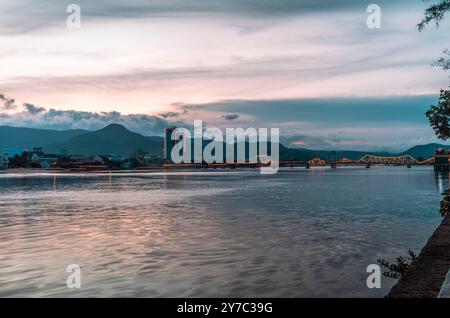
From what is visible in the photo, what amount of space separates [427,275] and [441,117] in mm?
9071

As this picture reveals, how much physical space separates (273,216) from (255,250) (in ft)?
57.4

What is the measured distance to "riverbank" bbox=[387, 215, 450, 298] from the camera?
1116cm

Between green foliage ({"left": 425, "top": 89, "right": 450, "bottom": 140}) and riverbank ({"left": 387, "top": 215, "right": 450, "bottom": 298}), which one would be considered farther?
green foliage ({"left": 425, "top": 89, "right": 450, "bottom": 140})

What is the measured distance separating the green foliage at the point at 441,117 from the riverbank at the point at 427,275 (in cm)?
446

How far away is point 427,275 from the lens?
510 inches

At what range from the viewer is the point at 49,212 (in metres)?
45.1

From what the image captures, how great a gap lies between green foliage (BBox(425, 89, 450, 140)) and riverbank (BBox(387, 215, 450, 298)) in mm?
4460

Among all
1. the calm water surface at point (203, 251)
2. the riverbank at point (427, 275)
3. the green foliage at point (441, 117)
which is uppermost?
the green foliage at point (441, 117)

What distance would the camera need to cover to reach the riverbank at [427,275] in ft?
36.6

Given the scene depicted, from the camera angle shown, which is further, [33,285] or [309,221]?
[309,221]

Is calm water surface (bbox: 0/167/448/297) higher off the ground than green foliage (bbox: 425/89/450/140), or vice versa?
green foliage (bbox: 425/89/450/140)

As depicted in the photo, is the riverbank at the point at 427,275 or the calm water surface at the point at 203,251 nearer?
the riverbank at the point at 427,275
